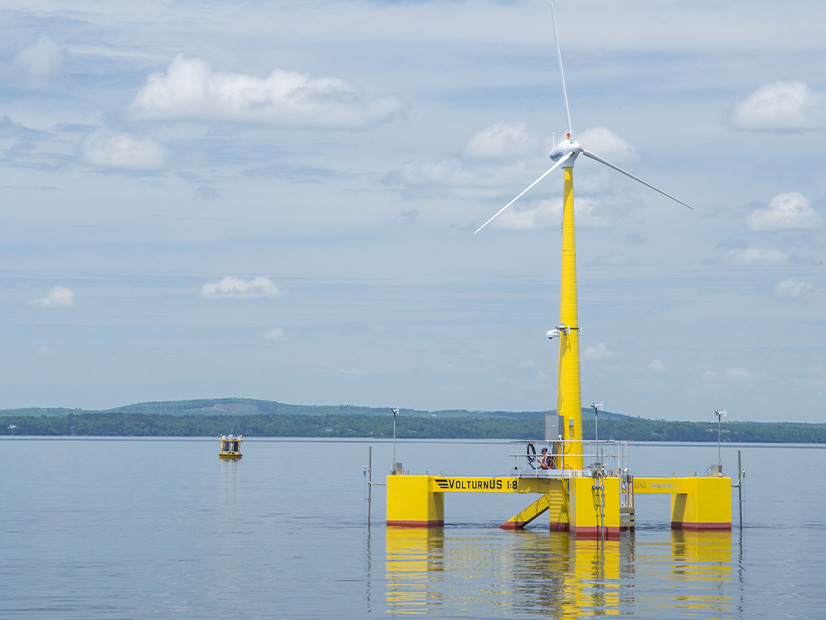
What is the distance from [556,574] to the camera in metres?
51.1

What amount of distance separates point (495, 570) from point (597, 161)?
2389 cm

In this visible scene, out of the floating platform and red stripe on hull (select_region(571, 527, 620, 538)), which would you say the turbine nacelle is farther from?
red stripe on hull (select_region(571, 527, 620, 538))

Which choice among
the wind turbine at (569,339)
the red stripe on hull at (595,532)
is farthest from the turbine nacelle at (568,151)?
the red stripe on hull at (595,532)

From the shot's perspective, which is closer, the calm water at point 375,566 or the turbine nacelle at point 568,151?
the calm water at point 375,566

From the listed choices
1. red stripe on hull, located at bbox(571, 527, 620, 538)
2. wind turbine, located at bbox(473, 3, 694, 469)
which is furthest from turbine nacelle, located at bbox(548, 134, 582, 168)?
red stripe on hull, located at bbox(571, 527, 620, 538)

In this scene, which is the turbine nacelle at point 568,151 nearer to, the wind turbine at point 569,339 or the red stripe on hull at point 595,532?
the wind turbine at point 569,339

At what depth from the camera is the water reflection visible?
43.4 metres

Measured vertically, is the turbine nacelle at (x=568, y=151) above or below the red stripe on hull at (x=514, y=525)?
above

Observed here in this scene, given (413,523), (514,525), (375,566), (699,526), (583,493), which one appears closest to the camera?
(375,566)

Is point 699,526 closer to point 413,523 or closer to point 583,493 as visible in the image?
point 583,493

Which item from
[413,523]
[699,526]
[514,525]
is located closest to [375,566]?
[413,523]

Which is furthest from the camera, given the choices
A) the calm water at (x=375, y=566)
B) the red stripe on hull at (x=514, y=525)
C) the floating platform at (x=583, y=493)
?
the red stripe on hull at (x=514, y=525)

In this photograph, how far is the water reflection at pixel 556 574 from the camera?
43.4m

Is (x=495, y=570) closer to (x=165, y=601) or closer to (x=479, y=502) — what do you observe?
(x=165, y=601)
